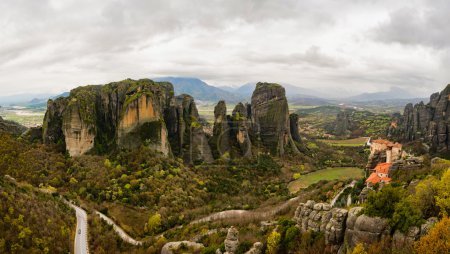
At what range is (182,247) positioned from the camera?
142ft

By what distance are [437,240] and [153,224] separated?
4327 cm

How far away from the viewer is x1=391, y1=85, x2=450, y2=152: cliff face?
99.6 metres

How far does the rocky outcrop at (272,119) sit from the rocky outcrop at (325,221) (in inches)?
2810

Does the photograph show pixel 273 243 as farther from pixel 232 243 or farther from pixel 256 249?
pixel 232 243

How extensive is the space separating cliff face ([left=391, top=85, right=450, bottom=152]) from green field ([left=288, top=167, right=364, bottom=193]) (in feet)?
83.2

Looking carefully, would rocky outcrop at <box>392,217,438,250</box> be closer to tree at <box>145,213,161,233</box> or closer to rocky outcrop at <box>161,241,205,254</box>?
rocky outcrop at <box>161,241,205,254</box>

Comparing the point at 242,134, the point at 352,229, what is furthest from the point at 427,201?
the point at 242,134

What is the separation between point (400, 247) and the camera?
24.7 meters

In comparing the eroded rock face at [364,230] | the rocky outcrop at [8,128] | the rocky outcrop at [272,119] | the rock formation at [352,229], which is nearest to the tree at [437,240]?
the rock formation at [352,229]

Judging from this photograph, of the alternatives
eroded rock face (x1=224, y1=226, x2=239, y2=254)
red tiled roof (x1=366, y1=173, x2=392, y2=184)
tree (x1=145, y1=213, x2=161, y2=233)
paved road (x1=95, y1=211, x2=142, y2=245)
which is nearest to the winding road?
paved road (x1=95, y1=211, x2=142, y2=245)

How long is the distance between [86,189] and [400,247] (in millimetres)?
55591

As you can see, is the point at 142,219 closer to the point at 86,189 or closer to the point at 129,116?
the point at 86,189

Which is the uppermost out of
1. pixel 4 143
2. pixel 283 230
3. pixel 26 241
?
pixel 4 143

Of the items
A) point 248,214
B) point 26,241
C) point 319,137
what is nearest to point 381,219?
point 248,214
